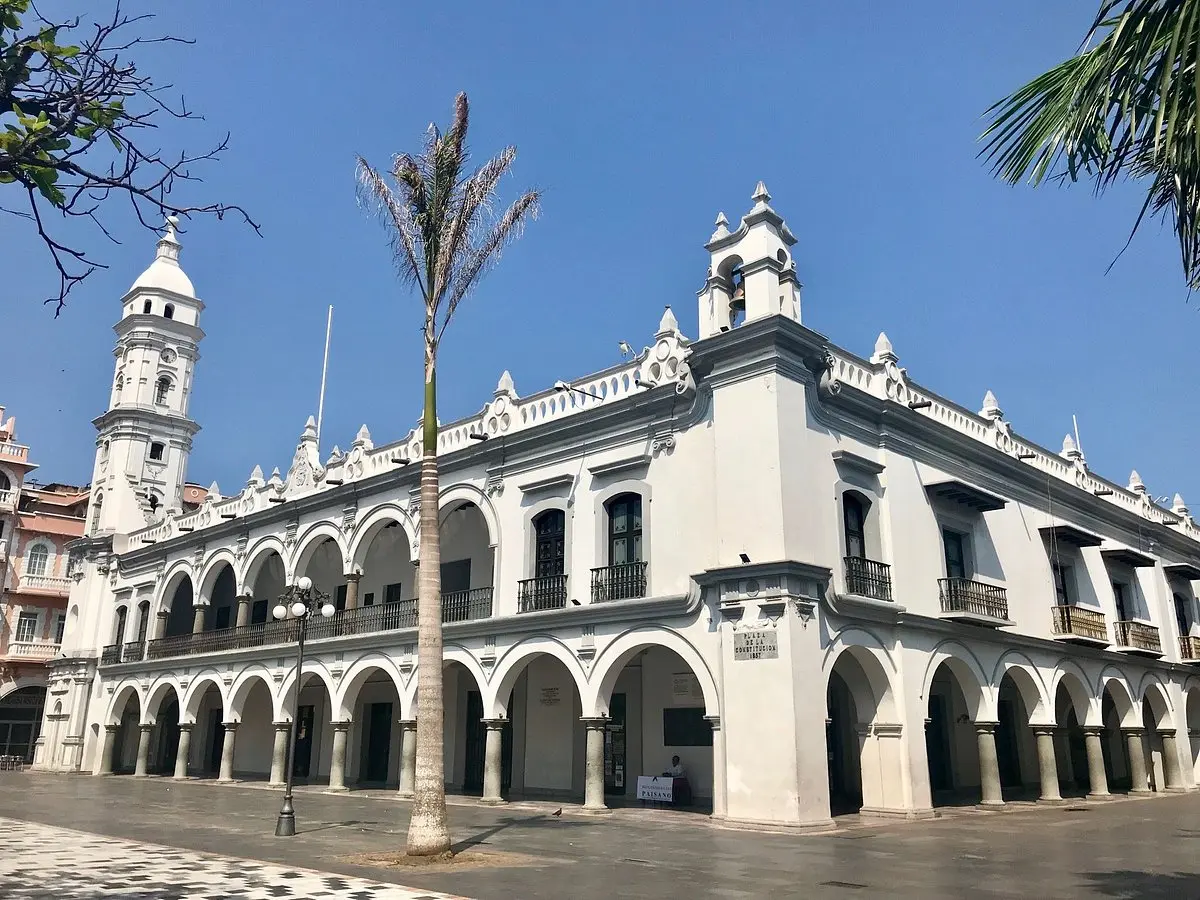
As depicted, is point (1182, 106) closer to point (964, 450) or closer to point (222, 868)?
point (222, 868)

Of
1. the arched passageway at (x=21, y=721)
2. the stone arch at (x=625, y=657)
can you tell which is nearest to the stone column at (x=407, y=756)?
the stone arch at (x=625, y=657)

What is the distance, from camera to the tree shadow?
29.7ft

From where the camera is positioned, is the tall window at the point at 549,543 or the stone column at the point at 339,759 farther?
the stone column at the point at 339,759

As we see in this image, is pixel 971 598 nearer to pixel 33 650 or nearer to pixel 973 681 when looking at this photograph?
pixel 973 681

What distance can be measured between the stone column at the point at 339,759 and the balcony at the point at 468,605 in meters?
4.47

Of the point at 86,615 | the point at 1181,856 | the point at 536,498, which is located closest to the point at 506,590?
the point at 536,498

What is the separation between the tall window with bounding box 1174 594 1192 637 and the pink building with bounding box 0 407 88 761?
41.2m

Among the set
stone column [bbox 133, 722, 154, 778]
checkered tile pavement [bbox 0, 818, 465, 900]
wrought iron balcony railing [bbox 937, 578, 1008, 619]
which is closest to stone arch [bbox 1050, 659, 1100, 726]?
wrought iron balcony railing [bbox 937, 578, 1008, 619]

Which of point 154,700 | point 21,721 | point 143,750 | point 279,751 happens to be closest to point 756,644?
point 279,751

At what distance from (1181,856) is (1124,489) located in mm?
18396

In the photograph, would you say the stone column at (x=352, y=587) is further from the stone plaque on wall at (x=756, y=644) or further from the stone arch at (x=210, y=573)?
the stone plaque on wall at (x=756, y=644)

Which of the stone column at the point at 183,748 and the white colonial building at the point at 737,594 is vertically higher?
the white colonial building at the point at 737,594

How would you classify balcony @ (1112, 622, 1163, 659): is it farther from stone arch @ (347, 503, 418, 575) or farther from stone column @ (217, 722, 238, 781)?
stone column @ (217, 722, 238, 781)

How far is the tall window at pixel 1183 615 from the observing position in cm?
2770
